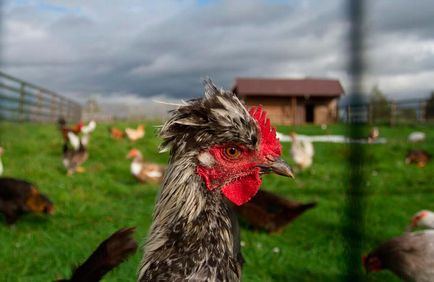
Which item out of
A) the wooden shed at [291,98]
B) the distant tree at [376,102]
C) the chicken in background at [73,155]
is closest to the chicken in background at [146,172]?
the chicken in background at [73,155]

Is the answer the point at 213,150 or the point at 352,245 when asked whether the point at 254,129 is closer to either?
the point at 213,150

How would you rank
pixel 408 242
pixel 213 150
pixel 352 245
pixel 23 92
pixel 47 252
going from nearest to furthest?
pixel 352 245, pixel 213 150, pixel 408 242, pixel 47 252, pixel 23 92

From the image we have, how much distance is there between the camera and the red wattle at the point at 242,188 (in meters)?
1.86

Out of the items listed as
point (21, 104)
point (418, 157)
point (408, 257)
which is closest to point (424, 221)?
point (408, 257)

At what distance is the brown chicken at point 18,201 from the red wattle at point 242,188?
475 centimetres

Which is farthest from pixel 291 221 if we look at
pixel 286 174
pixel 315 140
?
pixel 315 140

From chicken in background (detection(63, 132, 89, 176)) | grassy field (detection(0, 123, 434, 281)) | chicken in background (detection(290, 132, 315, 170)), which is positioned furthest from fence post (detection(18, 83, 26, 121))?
chicken in background (detection(290, 132, 315, 170))

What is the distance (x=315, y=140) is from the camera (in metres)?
17.2

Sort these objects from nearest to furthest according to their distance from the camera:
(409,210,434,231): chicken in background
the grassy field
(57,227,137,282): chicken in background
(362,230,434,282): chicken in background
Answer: (57,227,137,282): chicken in background, (362,230,434,282): chicken in background, the grassy field, (409,210,434,231): chicken in background

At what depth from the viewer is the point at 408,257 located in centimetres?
393

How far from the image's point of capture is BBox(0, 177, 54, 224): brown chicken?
19.1ft

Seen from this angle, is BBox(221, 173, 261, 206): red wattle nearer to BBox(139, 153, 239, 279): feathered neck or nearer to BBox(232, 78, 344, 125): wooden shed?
BBox(139, 153, 239, 279): feathered neck

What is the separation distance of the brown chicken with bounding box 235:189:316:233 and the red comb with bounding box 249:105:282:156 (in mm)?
3813

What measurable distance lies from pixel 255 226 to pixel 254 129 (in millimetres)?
4195
